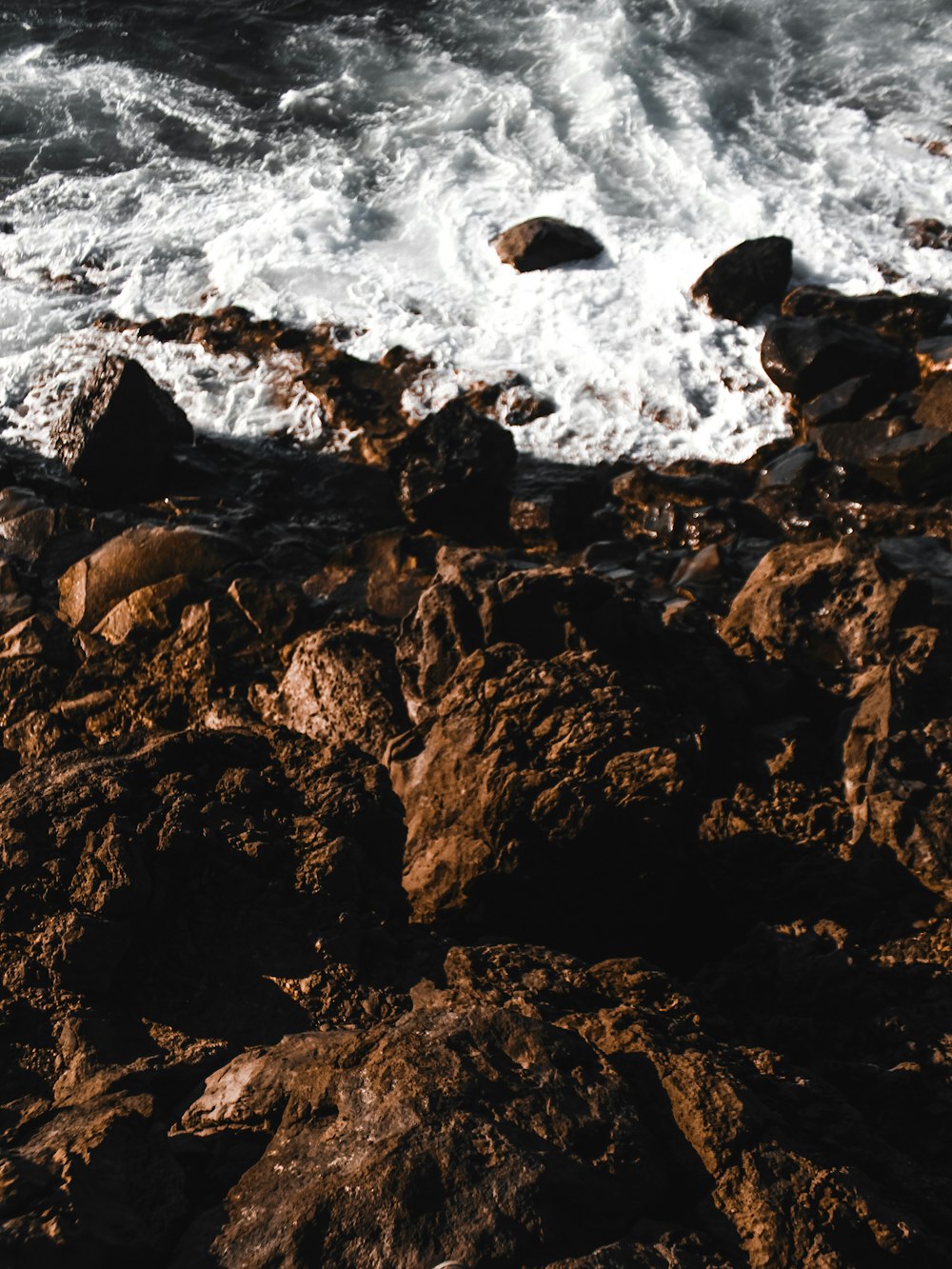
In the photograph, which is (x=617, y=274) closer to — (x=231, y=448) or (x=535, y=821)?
(x=231, y=448)

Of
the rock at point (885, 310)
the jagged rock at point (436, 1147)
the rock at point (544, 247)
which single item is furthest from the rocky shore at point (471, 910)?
the rock at point (544, 247)

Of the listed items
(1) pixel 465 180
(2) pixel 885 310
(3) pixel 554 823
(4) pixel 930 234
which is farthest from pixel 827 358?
(3) pixel 554 823

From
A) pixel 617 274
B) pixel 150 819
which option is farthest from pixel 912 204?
pixel 150 819

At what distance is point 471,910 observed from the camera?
15.4 feet

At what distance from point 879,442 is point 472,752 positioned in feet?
20.5

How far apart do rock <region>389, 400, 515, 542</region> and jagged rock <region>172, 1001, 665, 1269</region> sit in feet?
21.8

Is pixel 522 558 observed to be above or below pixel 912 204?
below

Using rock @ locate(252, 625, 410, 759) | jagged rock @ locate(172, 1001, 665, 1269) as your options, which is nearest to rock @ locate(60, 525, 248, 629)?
rock @ locate(252, 625, 410, 759)

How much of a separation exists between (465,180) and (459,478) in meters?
6.26

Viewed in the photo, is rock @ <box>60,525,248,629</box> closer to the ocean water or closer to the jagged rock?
the ocean water

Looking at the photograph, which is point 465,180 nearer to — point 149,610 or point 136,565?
point 136,565

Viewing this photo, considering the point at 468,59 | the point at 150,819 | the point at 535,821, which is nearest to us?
the point at 150,819

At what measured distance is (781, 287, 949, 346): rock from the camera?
37.4ft

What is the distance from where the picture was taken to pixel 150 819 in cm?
441
